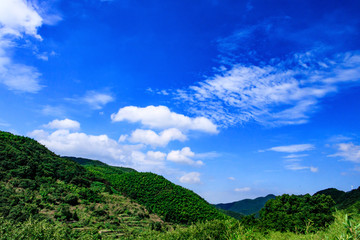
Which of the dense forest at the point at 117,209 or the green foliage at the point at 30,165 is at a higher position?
the green foliage at the point at 30,165

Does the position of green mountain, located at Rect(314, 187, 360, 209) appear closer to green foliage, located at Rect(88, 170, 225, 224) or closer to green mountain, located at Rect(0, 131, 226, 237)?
green foliage, located at Rect(88, 170, 225, 224)

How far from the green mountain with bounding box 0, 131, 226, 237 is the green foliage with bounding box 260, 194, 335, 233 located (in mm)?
8469

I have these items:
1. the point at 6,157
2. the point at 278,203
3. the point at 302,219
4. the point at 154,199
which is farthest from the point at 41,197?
the point at 302,219

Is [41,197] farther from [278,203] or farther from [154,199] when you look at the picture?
[278,203]

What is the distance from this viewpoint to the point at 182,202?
26.8m

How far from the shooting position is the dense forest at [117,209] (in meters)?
12.1

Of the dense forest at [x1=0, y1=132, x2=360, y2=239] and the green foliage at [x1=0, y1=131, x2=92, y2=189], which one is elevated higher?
the green foliage at [x1=0, y1=131, x2=92, y2=189]

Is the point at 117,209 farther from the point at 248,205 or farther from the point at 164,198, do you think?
the point at 248,205

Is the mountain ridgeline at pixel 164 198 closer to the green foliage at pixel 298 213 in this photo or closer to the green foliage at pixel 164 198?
the green foliage at pixel 164 198

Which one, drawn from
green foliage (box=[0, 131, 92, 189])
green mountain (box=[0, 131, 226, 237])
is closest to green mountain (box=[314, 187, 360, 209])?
green mountain (box=[0, 131, 226, 237])

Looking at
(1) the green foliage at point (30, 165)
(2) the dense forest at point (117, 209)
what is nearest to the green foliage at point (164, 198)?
(2) the dense forest at point (117, 209)

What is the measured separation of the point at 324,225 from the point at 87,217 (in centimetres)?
1600

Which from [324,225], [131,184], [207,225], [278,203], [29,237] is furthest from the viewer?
[131,184]

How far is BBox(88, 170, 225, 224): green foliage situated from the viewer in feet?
81.3
